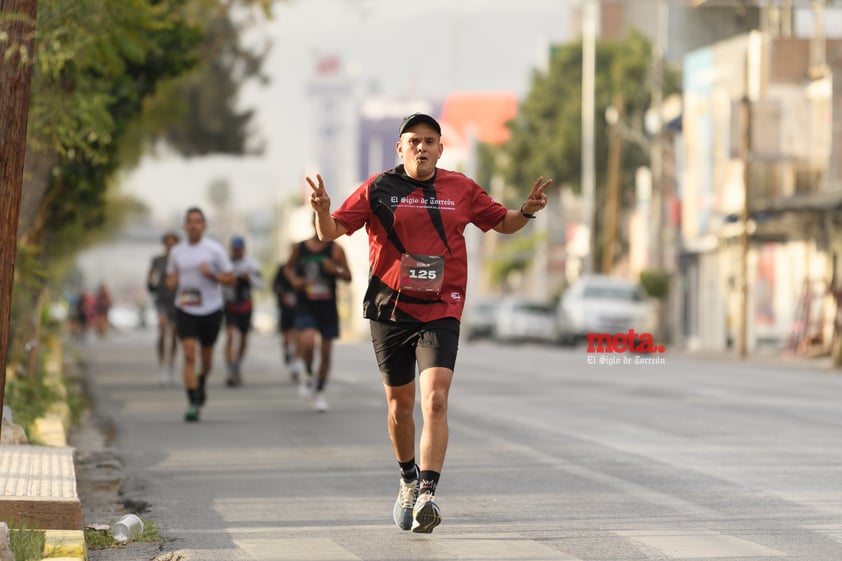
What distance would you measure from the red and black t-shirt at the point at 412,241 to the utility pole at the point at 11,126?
155cm

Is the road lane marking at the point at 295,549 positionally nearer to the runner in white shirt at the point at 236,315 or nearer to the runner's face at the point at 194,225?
the runner's face at the point at 194,225

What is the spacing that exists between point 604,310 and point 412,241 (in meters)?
39.2

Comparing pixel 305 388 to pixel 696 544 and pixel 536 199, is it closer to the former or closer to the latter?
pixel 536 199

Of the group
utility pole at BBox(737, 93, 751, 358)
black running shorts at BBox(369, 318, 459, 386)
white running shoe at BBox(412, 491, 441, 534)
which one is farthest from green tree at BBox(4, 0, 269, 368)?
utility pole at BBox(737, 93, 751, 358)

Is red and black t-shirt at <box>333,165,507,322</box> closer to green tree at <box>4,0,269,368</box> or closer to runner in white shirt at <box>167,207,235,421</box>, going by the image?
green tree at <box>4,0,269,368</box>

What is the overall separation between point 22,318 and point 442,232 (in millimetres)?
11621

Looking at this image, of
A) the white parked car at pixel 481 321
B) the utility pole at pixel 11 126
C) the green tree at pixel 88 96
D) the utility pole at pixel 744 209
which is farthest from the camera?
the white parked car at pixel 481 321

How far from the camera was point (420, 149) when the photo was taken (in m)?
8.68

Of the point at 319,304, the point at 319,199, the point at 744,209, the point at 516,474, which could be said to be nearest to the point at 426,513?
the point at 319,199

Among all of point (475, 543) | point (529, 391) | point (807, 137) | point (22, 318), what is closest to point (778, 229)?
point (807, 137)

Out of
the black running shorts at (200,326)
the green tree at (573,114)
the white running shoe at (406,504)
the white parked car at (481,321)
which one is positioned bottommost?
the white parked car at (481,321)

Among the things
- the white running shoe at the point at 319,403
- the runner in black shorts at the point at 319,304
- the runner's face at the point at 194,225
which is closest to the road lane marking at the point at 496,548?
the runner's face at the point at 194,225

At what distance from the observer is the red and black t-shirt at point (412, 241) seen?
871cm

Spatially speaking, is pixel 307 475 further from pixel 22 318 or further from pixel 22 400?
pixel 22 318
